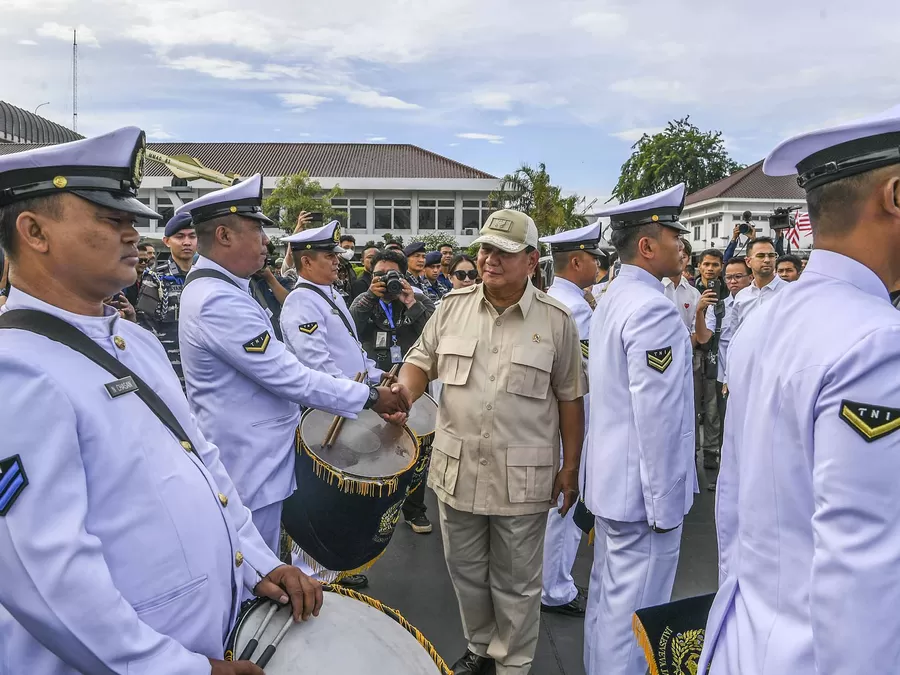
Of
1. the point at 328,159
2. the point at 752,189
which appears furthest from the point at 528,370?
the point at 328,159

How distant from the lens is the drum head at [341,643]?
60.5 inches

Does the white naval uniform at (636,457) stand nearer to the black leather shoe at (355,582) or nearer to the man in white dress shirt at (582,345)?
the man in white dress shirt at (582,345)

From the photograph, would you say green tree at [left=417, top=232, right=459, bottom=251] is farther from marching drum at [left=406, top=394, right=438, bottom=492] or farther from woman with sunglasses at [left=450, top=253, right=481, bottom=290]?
marching drum at [left=406, top=394, right=438, bottom=492]

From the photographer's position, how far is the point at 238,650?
1.57 m

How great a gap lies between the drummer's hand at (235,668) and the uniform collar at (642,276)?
2147mm

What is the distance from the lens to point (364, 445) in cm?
294

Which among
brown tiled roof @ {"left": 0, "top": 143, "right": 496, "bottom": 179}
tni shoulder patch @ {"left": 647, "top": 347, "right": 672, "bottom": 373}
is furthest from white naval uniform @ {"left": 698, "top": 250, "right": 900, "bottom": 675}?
brown tiled roof @ {"left": 0, "top": 143, "right": 496, "bottom": 179}

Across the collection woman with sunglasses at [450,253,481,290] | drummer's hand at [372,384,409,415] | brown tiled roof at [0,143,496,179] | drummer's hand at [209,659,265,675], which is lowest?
drummer's hand at [209,659,265,675]

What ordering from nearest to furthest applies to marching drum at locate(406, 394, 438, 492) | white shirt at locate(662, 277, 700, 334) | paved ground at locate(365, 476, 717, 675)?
marching drum at locate(406, 394, 438, 492) < paved ground at locate(365, 476, 717, 675) < white shirt at locate(662, 277, 700, 334)

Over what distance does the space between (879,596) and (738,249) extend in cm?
918

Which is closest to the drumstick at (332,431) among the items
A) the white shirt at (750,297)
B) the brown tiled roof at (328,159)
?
the white shirt at (750,297)

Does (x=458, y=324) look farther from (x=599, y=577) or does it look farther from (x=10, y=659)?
(x=10, y=659)

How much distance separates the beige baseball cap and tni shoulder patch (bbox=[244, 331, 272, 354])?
41.1 inches

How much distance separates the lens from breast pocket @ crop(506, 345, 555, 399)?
299 cm
